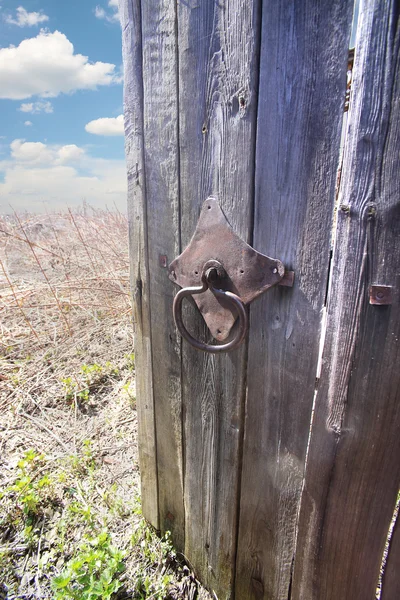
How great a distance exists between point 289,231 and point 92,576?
53.6 inches

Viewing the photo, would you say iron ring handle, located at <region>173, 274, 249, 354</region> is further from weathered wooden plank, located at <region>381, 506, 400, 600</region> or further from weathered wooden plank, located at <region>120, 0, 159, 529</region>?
weathered wooden plank, located at <region>381, 506, 400, 600</region>

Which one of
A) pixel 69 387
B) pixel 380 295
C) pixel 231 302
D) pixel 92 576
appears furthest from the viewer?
pixel 69 387

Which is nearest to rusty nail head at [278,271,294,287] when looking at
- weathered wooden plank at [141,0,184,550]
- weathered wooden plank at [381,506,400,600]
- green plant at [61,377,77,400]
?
weathered wooden plank at [141,0,184,550]

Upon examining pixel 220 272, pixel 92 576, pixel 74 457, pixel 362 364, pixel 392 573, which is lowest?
pixel 74 457

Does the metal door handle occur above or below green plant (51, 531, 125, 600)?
above

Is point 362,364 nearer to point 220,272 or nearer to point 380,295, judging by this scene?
point 380,295

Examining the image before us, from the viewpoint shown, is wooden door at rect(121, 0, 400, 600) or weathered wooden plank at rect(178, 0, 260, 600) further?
weathered wooden plank at rect(178, 0, 260, 600)

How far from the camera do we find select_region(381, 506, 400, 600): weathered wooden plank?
78cm

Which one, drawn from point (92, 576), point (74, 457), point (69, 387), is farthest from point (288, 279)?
point (69, 387)

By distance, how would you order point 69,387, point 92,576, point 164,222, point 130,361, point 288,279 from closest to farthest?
point 288,279 < point 164,222 < point 92,576 < point 69,387 < point 130,361

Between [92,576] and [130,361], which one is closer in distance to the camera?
[92,576]

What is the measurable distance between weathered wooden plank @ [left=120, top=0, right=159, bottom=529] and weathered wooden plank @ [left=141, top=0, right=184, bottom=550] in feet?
0.08

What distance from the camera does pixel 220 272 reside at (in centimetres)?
84

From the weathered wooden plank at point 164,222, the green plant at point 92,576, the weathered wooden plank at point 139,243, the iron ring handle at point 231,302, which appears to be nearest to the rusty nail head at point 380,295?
the iron ring handle at point 231,302
